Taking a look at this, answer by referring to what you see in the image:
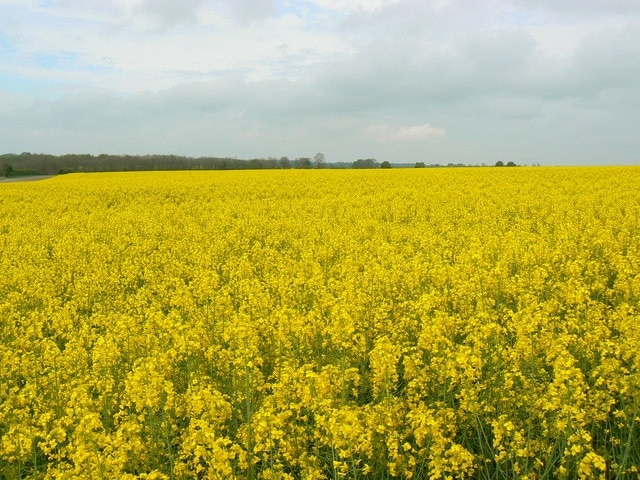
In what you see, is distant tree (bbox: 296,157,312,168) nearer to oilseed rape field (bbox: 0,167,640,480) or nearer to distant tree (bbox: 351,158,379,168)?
distant tree (bbox: 351,158,379,168)

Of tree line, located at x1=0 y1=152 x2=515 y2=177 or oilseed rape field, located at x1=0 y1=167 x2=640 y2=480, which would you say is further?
tree line, located at x1=0 y1=152 x2=515 y2=177

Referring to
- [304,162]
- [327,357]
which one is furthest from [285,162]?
[327,357]

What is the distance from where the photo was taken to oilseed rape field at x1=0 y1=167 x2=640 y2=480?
11.9 feet

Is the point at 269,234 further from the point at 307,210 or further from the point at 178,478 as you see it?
the point at 178,478

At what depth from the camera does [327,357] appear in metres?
5.33

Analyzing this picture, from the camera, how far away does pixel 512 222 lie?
13500mm

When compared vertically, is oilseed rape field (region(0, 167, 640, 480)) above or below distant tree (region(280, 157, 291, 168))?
below

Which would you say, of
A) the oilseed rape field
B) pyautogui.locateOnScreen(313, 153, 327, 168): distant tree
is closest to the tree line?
pyautogui.locateOnScreen(313, 153, 327, 168): distant tree

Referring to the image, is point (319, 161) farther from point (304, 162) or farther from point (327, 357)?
point (327, 357)

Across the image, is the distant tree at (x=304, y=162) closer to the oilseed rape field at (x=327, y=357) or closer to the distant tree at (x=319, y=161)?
the distant tree at (x=319, y=161)

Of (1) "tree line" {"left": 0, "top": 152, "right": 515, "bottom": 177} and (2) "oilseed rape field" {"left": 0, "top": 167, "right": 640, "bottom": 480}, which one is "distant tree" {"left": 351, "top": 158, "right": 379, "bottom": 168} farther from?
(2) "oilseed rape field" {"left": 0, "top": 167, "right": 640, "bottom": 480}

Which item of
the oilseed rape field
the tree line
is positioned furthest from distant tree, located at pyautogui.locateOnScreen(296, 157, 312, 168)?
the oilseed rape field

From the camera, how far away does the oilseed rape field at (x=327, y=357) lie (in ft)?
11.9

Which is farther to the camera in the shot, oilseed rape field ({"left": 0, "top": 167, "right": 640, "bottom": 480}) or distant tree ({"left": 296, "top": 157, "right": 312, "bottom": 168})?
distant tree ({"left": 296, "top": 157, "right": 312, "bottom": 168})
